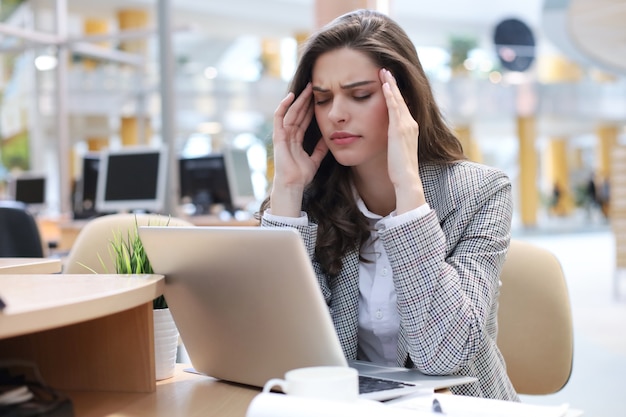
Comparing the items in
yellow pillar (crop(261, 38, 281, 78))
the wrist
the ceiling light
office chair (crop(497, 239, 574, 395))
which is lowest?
office chair (crop(497, 239, 574, 395))

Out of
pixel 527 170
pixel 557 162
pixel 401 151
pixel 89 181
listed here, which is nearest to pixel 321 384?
pixel 401 151

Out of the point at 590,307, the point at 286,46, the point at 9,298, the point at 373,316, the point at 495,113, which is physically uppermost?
the point at 286,46

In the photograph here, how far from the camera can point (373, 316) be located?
5.51ft

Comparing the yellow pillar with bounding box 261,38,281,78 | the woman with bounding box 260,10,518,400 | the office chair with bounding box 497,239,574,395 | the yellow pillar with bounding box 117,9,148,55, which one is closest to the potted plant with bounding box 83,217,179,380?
the woman with bounding box 260,10,518,400

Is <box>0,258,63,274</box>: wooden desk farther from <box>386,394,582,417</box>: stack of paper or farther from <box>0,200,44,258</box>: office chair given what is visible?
<box>0,200,44,258</box>: office chair

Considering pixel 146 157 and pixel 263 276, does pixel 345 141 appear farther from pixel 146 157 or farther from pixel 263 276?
pixel 146 157

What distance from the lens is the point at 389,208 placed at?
72.2 inches

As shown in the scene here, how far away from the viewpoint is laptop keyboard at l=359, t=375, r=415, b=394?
1.23 meters

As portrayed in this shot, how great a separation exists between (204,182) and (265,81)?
10287 millimetres

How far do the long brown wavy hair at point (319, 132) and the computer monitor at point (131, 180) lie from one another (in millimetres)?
4354

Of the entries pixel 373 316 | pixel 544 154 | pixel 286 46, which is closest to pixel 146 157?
pixel 373 316

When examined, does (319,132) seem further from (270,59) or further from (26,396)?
(270,59)

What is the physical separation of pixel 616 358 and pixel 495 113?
15.0 meters

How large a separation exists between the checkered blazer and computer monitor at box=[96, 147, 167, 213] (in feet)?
15.0
